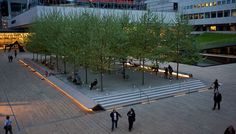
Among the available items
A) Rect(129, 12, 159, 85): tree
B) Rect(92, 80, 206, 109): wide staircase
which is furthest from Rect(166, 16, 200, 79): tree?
Rect(92, 80, 206, 109): wide staircase

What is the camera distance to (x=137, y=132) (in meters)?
17.0

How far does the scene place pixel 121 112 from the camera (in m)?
21.1

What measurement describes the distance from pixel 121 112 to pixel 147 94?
16.3ft

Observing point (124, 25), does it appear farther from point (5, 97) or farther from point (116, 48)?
point (5, 97)

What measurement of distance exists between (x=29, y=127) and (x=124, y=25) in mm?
19653

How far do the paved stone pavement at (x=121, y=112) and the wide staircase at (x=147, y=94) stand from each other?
3.78ft

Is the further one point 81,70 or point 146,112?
point 81,70

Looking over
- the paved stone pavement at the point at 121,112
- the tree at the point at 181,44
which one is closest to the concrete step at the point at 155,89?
the paved stone pavement at the point at 121,112

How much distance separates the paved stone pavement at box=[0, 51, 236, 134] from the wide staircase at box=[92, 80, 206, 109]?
1.15 m

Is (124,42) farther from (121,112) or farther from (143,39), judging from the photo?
(121,112)

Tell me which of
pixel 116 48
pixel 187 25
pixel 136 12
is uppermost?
pixel 136 12

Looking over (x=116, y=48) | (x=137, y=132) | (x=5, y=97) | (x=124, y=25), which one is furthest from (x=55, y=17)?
(x=137, y=132)

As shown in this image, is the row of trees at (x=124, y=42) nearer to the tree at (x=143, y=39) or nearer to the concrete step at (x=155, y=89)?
the tree at (x=143, y=39)

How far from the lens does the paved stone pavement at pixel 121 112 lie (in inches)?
695
